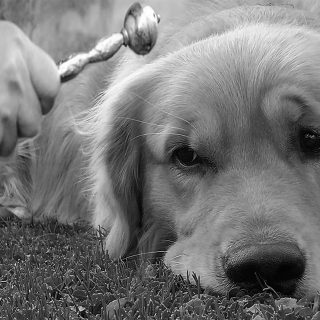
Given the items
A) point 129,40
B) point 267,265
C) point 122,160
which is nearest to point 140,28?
point 129,40

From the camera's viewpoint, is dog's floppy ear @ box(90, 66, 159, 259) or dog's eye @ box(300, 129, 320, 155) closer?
dog's eye @ box(300, 129, 320, 155)

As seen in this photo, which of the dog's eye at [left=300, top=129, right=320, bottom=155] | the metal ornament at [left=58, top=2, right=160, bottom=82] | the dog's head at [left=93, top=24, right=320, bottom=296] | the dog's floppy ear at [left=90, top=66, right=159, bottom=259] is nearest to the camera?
the metal ornament at [left=58, top=2, right=160, bottom=82]

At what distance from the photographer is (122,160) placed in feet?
12.8

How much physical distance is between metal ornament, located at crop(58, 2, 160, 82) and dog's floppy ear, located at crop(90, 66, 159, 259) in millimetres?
1510

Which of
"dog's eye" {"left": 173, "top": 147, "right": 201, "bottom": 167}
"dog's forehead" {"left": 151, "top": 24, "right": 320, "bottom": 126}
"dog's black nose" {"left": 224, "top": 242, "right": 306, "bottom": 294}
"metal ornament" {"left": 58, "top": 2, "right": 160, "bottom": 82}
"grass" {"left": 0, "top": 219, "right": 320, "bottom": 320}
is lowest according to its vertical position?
"grass" {"left": 0, "top": 219, "right": 320, "bottom": 320}

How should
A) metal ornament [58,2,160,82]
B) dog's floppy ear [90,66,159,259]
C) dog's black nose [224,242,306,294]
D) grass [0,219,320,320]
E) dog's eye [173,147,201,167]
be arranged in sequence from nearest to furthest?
metal ornament [58,2,160,82], grass [0,219,320,320], dog's black nose [224,242,306,294], dog's eye [173,147,201,167], dog's floppy ear [90,66,159,259]

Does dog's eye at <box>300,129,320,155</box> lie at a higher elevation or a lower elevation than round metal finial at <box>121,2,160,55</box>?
lower

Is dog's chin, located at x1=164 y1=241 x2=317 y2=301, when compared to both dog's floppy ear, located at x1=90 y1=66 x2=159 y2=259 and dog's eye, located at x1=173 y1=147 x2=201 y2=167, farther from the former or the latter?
dog's floppy ear, located at x1=90 y1=66 x2=159 y2=259

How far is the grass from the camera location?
93.4 inches

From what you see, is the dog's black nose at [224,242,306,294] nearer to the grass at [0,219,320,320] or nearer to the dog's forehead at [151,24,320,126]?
the grass at [0,219,320,320]

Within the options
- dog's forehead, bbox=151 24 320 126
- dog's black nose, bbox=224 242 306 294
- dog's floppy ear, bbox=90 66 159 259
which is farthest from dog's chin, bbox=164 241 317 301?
dog's floppy ear, bbox=90 66 159 259

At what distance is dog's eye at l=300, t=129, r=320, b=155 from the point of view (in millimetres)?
3076

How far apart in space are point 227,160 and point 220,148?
0.21 ft

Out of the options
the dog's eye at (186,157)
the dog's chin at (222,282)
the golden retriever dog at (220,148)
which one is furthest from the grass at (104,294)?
the dog's eye at (186,157)
